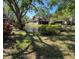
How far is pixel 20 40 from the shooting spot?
178 centimetres

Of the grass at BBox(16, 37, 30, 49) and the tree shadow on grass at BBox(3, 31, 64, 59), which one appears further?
the grass at BBox(16, 37, 30, 49)

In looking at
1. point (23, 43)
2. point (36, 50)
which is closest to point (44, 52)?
point (36, 50)

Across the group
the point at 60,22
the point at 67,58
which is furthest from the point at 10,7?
the point at 67,58

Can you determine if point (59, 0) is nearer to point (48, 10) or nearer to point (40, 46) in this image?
point (48, 10)

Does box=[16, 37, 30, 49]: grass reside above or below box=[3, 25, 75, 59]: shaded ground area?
above

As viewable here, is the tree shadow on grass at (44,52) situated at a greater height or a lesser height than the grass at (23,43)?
lesser

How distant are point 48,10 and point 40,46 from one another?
428 mm

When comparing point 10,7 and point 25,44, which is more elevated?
point 10,7

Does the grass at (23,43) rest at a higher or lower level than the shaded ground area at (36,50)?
higher

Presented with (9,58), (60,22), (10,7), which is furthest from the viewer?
(60,22)

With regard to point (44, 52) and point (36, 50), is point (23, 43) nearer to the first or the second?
point (36, 50)

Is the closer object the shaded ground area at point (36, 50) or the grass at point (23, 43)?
the shaded ground area at point (36, 50)

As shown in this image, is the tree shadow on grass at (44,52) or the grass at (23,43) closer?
the tree shadow on grass at (44,52)
